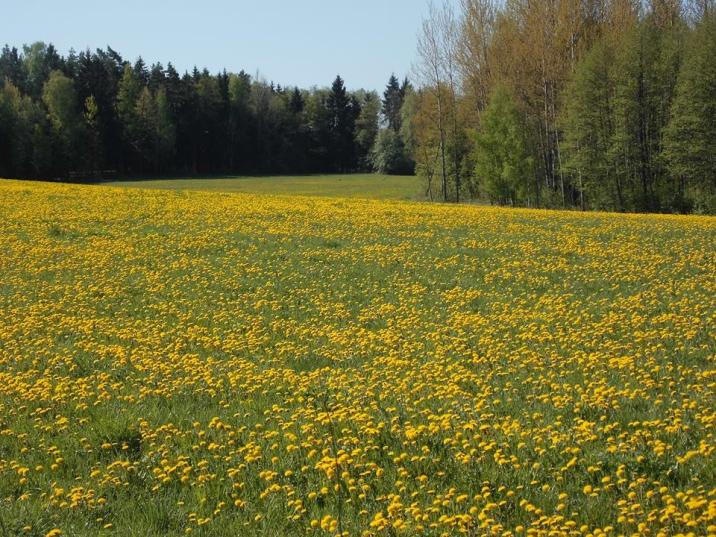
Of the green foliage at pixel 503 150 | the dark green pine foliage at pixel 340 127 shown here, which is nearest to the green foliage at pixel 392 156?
the dark green pine foliage at pixel 340 127

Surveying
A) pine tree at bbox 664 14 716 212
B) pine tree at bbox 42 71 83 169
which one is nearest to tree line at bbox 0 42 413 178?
pine tree at bbox 42 71 83 169

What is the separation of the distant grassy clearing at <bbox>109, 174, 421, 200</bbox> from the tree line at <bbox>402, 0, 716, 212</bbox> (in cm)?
1391

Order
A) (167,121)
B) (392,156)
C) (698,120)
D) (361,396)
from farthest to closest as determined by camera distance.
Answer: (392,156) → (167,121) → (698,120) → (361,396)

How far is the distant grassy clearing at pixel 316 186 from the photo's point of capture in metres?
69.2

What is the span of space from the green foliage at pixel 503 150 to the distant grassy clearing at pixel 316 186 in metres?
15.2

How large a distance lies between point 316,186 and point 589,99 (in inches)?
1672

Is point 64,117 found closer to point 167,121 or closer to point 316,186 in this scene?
point 167,121

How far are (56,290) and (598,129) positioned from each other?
3802 cm

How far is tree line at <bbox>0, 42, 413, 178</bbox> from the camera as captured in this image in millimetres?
76125

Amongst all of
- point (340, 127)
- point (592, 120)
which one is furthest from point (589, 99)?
point (340, 127)

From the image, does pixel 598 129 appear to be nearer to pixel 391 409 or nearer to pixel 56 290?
pixel 56 290

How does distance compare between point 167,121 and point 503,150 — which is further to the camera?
point 167,121

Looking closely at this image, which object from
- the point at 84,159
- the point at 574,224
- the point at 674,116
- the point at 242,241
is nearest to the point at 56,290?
the point at 242,241

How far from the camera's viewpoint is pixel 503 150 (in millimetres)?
45812
